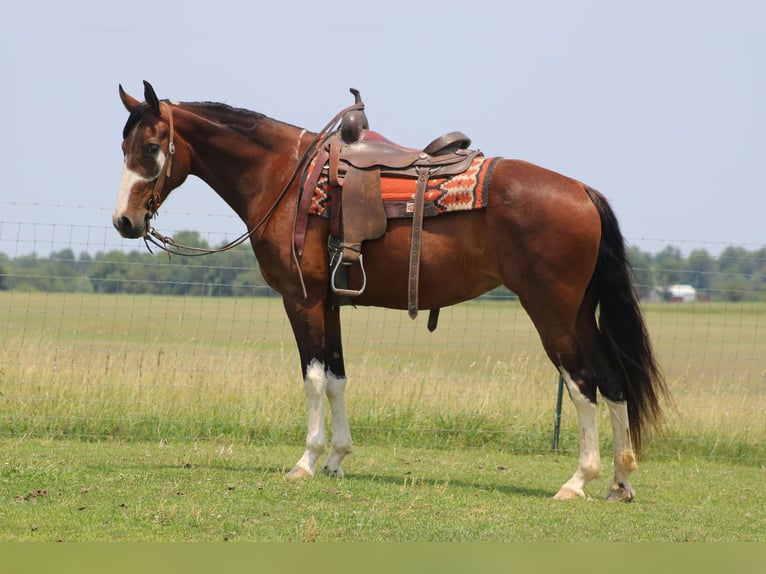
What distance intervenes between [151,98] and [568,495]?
4019mm

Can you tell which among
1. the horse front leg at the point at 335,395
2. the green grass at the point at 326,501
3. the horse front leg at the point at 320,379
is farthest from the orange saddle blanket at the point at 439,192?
the green grass at the point at 326,501

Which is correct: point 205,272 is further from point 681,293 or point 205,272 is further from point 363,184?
point 681,293

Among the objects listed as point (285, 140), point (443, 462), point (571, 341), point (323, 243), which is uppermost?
point (285, 140)

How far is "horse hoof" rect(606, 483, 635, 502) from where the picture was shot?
639cm

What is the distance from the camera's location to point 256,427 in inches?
353

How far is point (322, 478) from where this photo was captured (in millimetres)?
6598

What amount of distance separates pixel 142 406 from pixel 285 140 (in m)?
3.48

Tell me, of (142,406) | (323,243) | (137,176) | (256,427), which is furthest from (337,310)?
(142,406)

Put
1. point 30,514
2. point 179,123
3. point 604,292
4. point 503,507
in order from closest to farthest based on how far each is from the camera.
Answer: point 30,514 < point 503,507 < point 604,292 < point 179,123

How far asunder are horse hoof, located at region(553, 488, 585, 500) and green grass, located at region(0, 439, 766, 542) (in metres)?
0.11

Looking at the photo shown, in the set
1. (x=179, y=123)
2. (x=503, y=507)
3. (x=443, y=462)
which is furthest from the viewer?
(x=443, y=462)

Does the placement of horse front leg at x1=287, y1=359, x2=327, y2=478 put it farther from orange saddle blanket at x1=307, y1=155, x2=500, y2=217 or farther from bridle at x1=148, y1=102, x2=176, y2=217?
bridle at x1=148, y1=102, x2=176, y2=217

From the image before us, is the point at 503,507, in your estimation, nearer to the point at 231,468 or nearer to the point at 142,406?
the point at 231,468

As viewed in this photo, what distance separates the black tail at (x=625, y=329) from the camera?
20.8 ft
